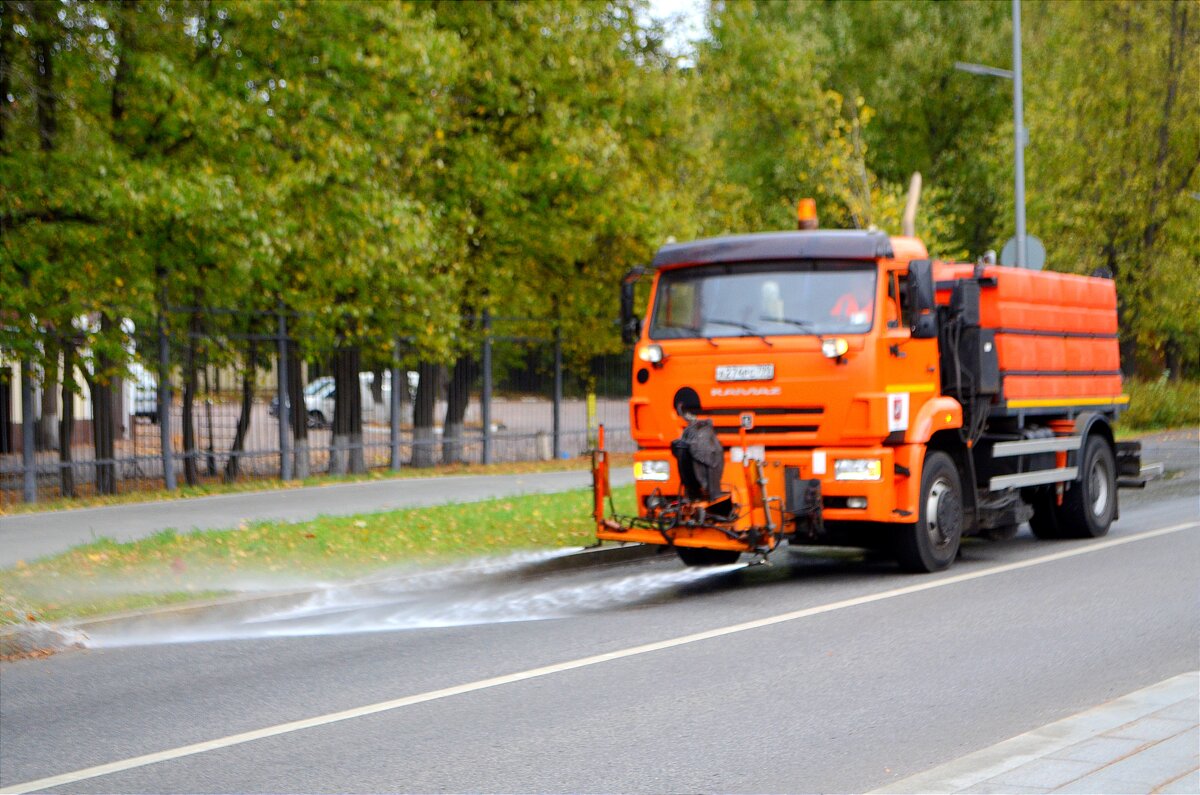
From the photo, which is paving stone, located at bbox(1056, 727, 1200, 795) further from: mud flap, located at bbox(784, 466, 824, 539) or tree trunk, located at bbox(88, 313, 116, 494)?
tree trunk, located at bbox(88, 313, 116, 494)

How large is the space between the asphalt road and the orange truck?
2.02 ft

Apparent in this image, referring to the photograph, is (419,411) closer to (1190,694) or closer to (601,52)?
(601,52)

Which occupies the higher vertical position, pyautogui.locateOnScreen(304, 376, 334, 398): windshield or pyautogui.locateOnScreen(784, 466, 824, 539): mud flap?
pyautogui.locateOnScreen(304, 376, 334, 398): windshield

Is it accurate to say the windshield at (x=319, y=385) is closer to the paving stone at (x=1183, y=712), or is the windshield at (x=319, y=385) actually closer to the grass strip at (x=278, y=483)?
the grass strip at (x=278, y=483)

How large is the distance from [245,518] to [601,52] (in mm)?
12488

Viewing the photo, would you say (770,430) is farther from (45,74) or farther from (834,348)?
(45,74)

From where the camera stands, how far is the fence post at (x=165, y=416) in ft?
60.4

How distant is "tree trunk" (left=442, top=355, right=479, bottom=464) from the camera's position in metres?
24.1

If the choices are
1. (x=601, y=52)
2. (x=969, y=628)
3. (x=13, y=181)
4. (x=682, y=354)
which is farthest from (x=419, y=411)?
(x=969, y=628)

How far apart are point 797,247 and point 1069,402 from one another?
4.29m

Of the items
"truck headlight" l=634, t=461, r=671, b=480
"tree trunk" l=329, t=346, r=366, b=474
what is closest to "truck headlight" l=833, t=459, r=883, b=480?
"truck headlight" l=634, t=461, r=671, b=480

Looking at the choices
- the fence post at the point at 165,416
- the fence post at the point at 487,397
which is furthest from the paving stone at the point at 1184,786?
the fence post at the point at 487,397

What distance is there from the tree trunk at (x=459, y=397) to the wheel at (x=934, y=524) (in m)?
13.3

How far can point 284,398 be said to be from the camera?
66.6 feet
